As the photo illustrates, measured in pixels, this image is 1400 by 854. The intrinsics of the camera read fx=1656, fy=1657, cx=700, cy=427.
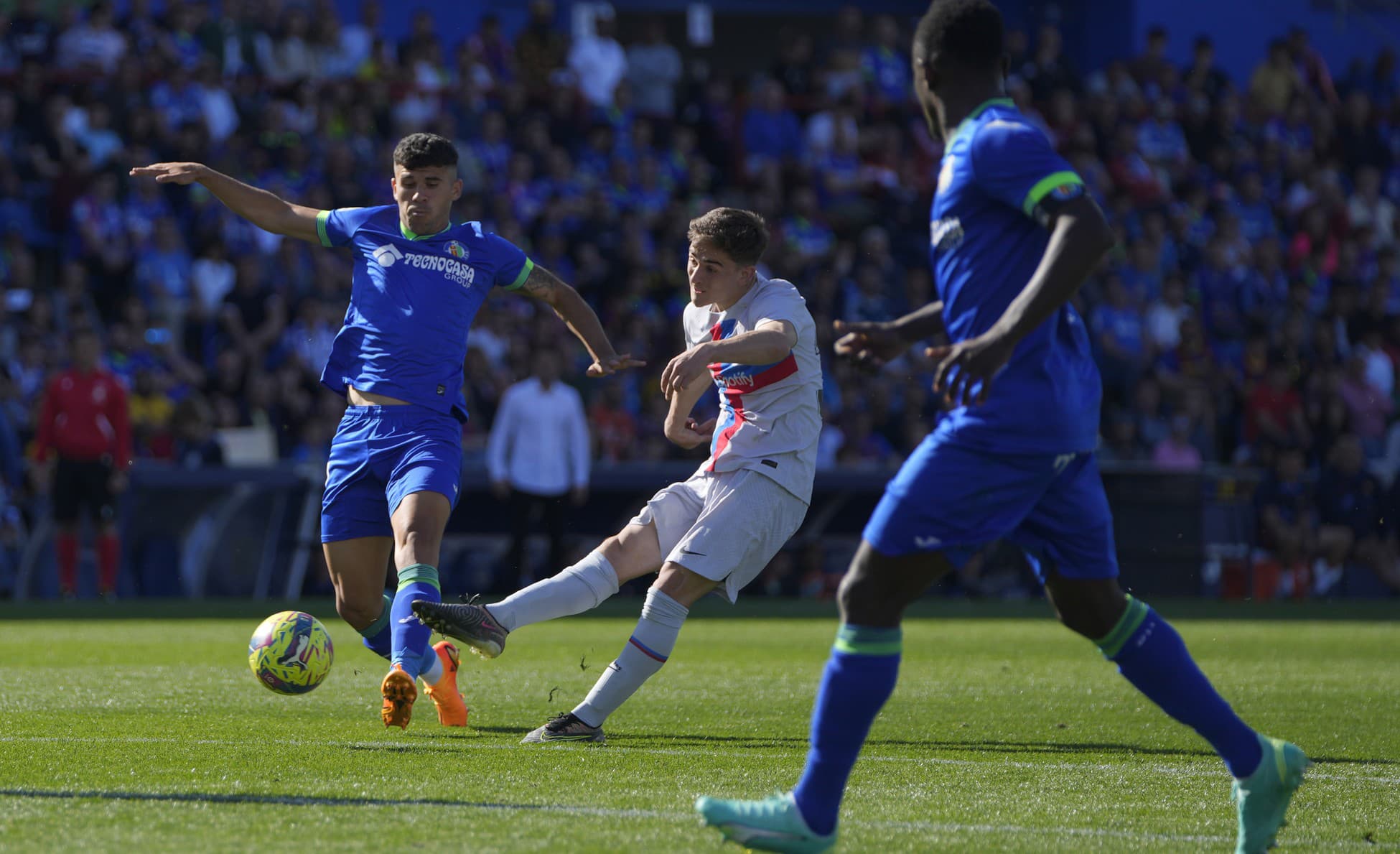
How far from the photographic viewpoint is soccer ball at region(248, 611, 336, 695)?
7.04m

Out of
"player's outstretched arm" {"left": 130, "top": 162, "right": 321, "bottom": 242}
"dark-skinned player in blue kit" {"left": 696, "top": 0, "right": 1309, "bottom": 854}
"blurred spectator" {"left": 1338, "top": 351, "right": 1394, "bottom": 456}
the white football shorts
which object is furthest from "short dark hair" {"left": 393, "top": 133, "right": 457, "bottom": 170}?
"blurred spectator" {"left": 1338, "top": 351, "right": 1394, "bottom": 456}

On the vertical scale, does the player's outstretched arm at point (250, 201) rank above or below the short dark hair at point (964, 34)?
below

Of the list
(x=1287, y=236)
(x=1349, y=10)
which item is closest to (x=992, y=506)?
(x=1287, y=236)

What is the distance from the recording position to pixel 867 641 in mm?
4461

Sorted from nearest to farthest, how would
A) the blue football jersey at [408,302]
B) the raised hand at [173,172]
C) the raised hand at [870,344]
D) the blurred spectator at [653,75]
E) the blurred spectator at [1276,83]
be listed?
the raised hand at [870,344], the raised hand at [173,172], the blue football jersey at [408,302], the blurred spectator at [653,75], the blurred spectator at [1276,83]

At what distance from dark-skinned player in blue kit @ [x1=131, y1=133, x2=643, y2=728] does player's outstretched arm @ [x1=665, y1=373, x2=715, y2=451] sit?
1.16 ft

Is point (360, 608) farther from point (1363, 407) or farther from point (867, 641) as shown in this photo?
point (1363, 407)

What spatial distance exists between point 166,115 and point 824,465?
855cm

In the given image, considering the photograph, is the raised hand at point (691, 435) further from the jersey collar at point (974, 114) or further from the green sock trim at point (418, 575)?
the jersey collar at point (974, 114)

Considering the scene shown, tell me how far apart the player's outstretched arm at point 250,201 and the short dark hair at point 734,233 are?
5.83 ft

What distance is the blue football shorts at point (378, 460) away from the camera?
7.12m

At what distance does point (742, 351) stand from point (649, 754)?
1.61m

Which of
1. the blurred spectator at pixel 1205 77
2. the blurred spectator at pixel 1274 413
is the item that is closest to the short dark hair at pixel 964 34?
the blurred spectator at pixel 1274 413

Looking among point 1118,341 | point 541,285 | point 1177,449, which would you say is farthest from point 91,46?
point 541,285
